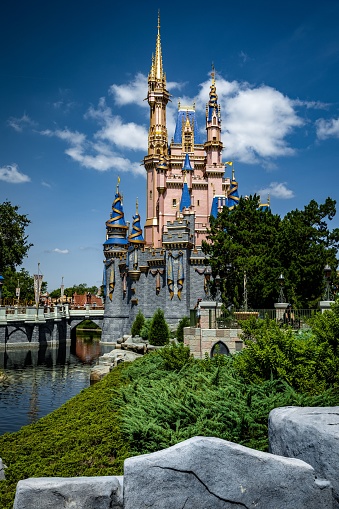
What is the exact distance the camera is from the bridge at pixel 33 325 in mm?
40969

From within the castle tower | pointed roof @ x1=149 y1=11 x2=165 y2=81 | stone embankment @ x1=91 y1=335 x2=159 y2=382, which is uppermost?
pointed roof @ x1=149 y1=11 x2=165 y2=81

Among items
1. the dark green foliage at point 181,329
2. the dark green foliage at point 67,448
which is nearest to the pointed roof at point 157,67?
the dark green foliage at point 181,329

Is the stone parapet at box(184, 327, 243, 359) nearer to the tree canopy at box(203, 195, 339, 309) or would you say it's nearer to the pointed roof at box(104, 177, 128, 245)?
the tree canopy at box(203, 195, 339, 309)

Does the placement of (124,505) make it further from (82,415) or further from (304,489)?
(82,415)

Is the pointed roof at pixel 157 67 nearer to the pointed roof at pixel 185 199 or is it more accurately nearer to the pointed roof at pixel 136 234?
the pointed roof at pixel 185 199

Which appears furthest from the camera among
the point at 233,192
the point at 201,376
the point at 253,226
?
the point at 233,192

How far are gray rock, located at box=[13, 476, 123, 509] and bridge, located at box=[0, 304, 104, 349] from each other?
37711mm

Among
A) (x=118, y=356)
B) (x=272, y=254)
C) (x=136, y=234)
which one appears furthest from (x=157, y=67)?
(x=118, y=356)

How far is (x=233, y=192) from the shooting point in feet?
163

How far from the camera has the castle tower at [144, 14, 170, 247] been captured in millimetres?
52750

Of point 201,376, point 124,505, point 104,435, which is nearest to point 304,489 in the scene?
point 124,505

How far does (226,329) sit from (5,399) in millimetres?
11186

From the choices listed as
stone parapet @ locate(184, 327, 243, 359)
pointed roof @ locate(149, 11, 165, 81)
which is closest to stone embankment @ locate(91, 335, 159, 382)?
stone parapet @ locate(184, 327, 243, 359)

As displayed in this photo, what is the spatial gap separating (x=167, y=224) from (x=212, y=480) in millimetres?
37565
